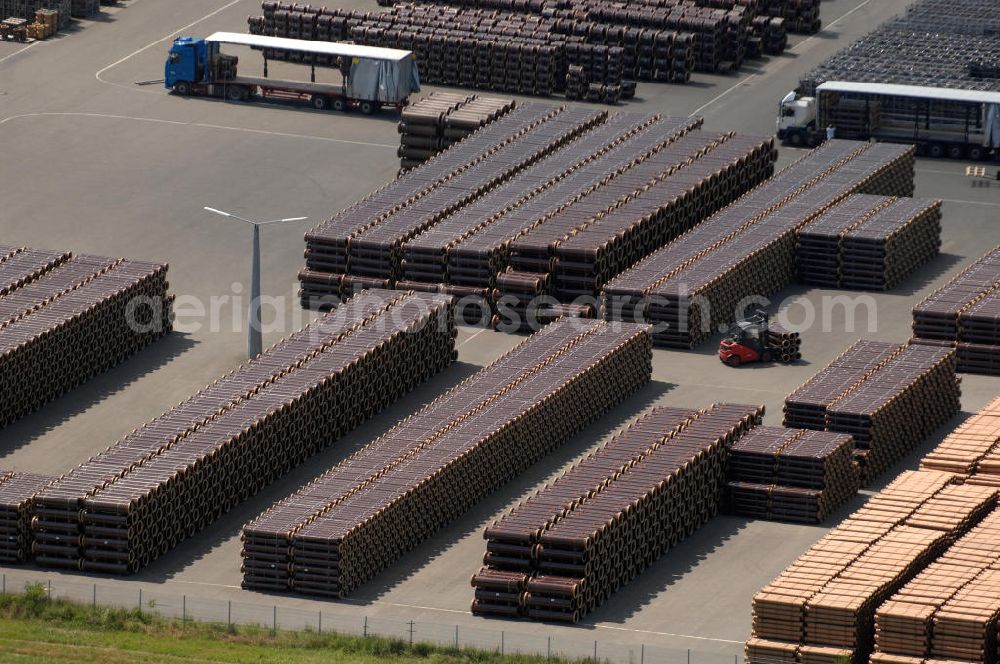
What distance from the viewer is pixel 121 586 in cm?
10106

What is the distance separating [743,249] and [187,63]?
1663 inches

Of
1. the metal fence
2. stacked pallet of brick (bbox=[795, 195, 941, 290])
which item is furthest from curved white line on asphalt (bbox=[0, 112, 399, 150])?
the metal fence

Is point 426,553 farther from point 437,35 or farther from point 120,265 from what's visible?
point 437,35

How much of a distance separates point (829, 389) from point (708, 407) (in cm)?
570

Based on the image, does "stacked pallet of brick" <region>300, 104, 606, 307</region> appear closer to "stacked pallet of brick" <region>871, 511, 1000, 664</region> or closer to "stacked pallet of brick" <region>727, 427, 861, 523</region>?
"stacked pallet of brick" <region>727, 427, 861, 523</region>

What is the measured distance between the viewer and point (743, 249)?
127438 millimetres

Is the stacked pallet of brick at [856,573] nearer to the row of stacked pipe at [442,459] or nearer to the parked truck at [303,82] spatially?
the row of stacked pipe at [442,459]

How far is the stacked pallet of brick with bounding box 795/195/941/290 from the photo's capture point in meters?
130

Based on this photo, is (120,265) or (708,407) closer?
(708,407)

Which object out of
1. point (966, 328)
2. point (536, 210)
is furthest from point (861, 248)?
point (536, 210)

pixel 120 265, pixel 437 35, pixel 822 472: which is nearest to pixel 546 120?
pixel 437 35

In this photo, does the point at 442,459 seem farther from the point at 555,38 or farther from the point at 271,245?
the point at 555,38

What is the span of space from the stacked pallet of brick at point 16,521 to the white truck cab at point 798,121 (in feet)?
193

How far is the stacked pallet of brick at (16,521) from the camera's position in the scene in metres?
102
